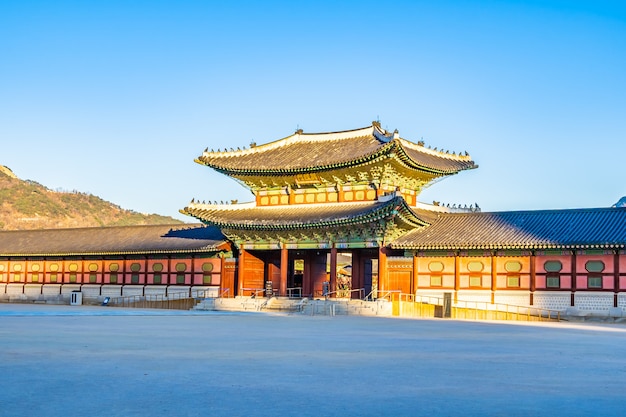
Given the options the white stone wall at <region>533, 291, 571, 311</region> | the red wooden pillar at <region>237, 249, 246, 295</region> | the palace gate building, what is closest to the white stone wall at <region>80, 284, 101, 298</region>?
the palace gate building

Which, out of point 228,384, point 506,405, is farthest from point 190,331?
point 506,405

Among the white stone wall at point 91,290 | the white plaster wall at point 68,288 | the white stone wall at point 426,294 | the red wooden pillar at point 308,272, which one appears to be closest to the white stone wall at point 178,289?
the white stone wall at point 91,290

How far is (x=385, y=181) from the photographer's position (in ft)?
148

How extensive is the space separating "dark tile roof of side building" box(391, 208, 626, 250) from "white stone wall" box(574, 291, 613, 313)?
2499 mm

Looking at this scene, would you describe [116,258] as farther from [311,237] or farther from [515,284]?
[515,284]

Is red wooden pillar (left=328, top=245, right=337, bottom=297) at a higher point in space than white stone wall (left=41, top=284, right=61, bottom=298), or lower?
higher

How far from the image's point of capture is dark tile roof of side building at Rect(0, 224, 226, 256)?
52188 millimetres

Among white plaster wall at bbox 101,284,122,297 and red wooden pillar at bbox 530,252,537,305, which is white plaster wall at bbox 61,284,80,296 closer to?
A: white plaster wall at bbox 101,284,122,297

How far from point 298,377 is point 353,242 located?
111ft

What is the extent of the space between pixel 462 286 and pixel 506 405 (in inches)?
1330

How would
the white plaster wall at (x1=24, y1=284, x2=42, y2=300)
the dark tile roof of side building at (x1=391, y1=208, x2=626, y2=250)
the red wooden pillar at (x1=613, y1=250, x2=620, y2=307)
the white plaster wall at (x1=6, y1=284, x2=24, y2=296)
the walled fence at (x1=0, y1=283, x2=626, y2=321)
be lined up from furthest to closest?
the white plaster wall at (x1=6, y1=284, x2=24, y2=296), the white plaster wall at (x1=24, y1=284, x2=42, y2=300), the walled fence at (x1=0, y1=283, x2=626, y2=321), the dark tile roof of side building at (x1=391, y1=208, x2=626, y2=250), the red wooden pillar at (x1=613, y1=250, x2=620, y2=307)

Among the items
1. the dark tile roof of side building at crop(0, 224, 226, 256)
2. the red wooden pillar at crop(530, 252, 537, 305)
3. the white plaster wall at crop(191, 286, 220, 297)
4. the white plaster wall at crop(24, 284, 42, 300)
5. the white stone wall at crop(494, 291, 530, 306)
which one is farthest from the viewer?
the white plaster wall at crop(24, 284, 42, 300)

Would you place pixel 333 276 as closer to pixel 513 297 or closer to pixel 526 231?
pixel 513 297

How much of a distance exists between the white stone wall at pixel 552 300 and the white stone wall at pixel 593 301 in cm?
49
